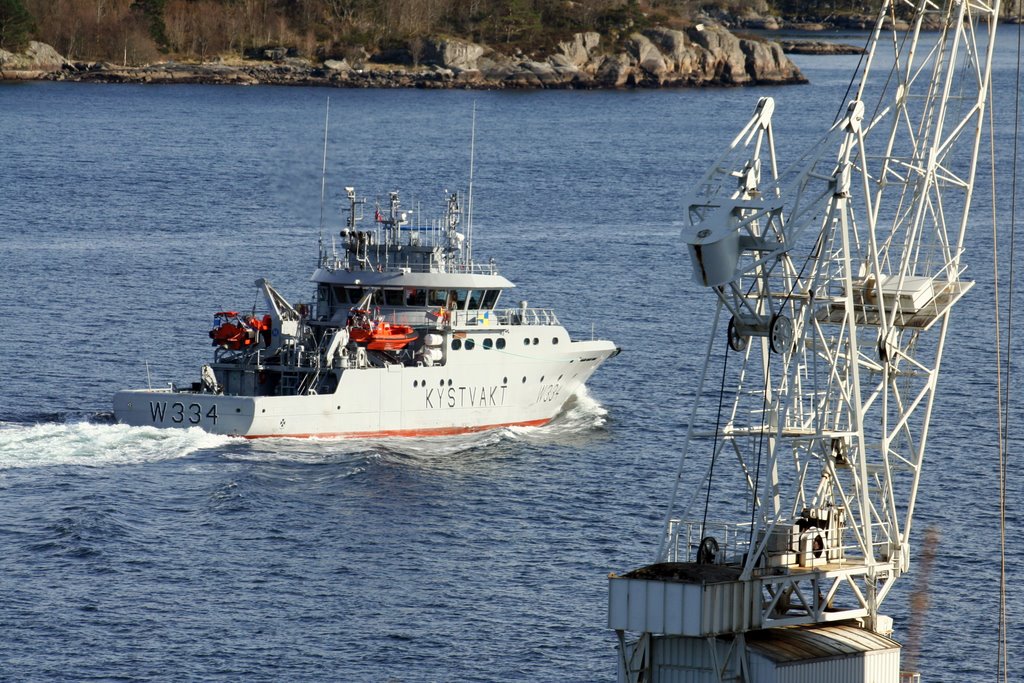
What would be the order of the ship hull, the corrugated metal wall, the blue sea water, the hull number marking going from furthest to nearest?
the ship hull
the hull number marking
the blue sea water
the corrugated metal wall

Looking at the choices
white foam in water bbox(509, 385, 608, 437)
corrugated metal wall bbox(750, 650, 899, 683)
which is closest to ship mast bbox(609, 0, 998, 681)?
corrugated metal wall bbox(750, 650, 899, 683)

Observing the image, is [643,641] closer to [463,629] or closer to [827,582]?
[463,629]

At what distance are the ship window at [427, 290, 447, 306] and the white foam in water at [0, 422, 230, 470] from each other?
10970 millimetres

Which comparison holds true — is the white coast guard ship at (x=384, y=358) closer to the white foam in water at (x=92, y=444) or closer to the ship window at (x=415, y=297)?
the ship window at (x=415, y=297)

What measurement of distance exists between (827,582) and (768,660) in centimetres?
1911

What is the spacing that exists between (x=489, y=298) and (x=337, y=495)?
16091 millimetres

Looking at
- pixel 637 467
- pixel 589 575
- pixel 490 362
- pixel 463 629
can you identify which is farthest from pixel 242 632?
pixel 490 362

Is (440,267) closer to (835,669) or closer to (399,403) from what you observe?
(399,403)

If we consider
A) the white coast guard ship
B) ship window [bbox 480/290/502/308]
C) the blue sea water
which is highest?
ship window [bbox 480/290/502/308]

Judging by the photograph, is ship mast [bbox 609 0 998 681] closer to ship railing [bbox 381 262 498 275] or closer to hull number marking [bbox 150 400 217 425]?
hull number marking [bbox 150 400 217 425]

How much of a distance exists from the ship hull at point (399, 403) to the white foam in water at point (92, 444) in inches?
37.6

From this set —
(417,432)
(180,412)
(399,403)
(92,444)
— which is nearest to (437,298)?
(399,403)

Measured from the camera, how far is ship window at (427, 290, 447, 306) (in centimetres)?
8194

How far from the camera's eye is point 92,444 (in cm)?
7288
